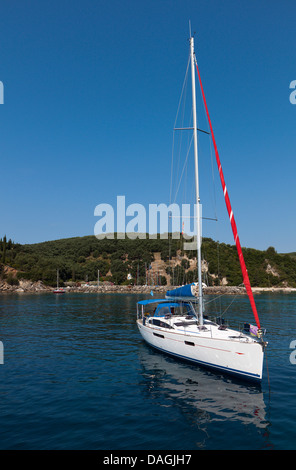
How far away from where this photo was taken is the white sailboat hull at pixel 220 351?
15.7 metres

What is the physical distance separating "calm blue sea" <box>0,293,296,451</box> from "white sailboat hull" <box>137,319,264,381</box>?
71 cm

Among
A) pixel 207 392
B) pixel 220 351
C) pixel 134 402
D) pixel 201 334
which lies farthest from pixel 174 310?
pixel 134 402

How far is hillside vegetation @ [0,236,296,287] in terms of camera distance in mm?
128888

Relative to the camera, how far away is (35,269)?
5012 inches

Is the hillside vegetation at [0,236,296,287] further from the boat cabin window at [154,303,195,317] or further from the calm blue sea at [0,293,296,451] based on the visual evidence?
the calm blue sea at [0,293,296,451]

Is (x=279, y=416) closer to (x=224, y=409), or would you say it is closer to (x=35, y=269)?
(x=224, y=409)

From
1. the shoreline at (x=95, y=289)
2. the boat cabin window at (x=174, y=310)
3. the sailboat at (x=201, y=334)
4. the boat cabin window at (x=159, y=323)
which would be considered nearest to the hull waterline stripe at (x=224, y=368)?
the sailboat at (x=201, y=334)

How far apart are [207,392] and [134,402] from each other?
3.79m

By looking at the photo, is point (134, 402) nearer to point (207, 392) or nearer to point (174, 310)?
point (207, 392)

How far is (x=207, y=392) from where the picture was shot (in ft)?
50.2

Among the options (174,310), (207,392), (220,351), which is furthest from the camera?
(174,310)

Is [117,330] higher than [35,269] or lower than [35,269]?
lower
